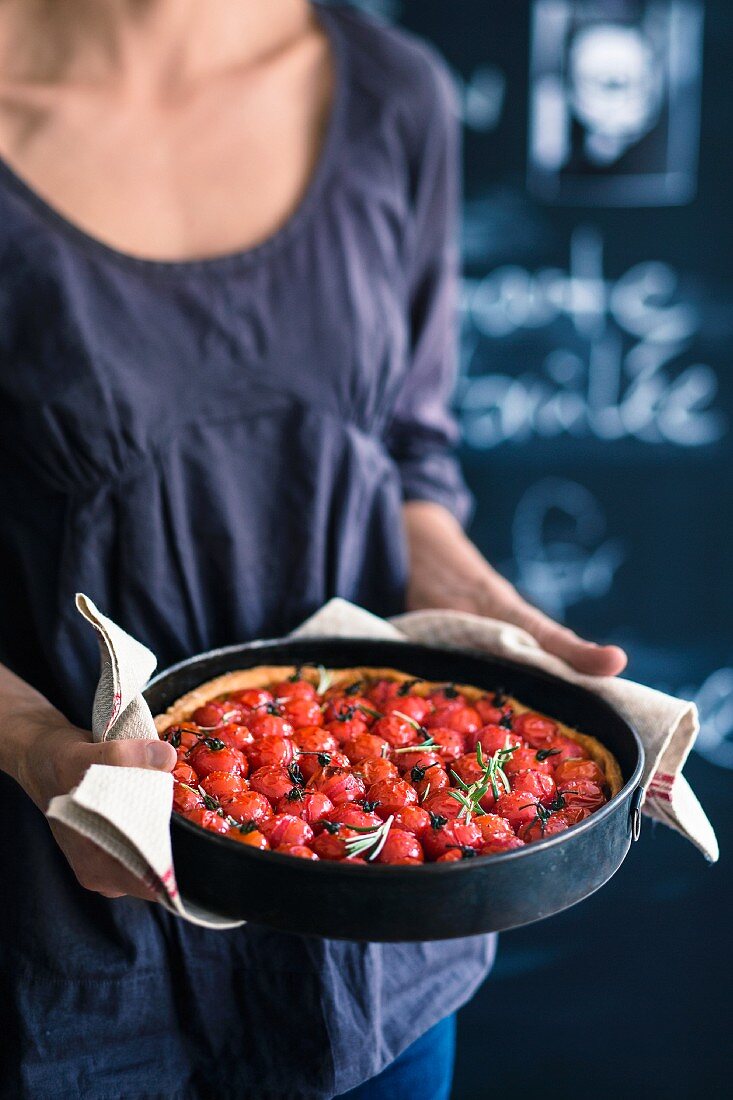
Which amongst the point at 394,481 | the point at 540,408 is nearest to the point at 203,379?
the point at 394,481

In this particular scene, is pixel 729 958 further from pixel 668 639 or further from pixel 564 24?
pixel 564 24

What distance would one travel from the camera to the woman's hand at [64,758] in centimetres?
67

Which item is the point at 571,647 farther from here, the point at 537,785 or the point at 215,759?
the point at 215,759

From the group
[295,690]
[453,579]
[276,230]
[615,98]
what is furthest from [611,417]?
[295,690]

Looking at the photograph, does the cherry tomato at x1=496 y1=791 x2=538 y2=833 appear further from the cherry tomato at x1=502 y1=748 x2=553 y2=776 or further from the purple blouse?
the purple blouse

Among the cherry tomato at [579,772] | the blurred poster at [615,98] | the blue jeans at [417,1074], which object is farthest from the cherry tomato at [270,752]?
the blurred poster at [615,98]

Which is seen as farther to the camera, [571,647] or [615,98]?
[615,98]

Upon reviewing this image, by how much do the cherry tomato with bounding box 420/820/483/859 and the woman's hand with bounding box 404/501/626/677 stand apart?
0.88 ft

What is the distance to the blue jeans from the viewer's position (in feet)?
3.29

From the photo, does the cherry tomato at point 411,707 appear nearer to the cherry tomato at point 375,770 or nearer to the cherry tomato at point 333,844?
the cherry tomato at point 375,770

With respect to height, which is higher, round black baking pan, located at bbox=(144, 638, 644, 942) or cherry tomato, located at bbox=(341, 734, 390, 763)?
round black baking pan, located at bbox=(144, 638, 644, 942)

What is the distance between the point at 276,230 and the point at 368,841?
2.01 feet

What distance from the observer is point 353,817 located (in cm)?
74

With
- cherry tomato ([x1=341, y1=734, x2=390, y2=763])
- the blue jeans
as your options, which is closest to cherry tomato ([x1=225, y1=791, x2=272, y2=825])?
cherry tomato ([x1=341, y1=734, x2=390, y2=763])
